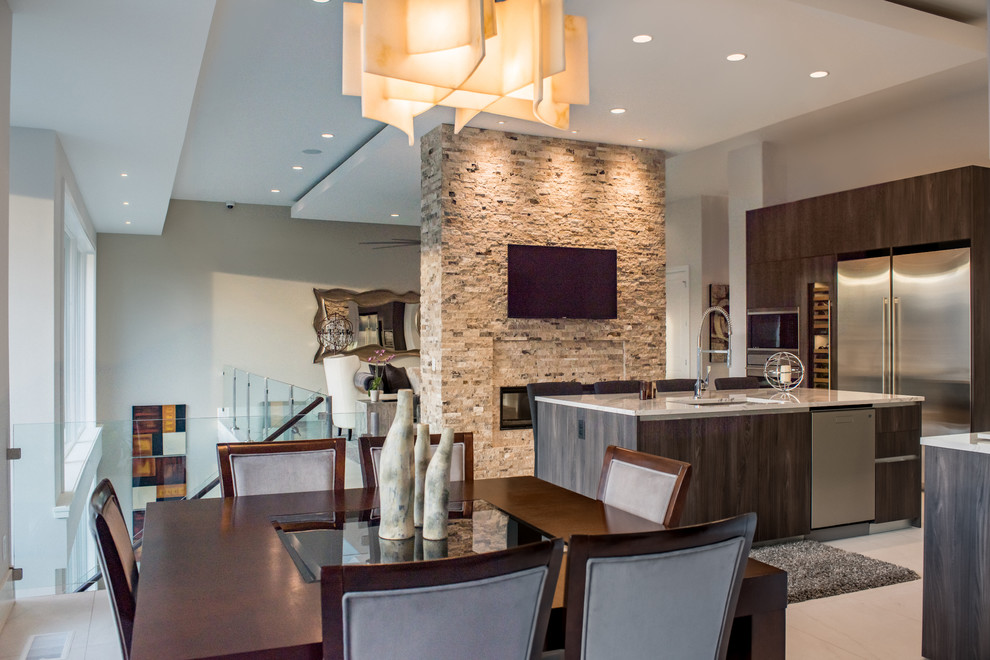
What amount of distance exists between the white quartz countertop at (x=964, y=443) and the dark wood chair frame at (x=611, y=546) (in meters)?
1.64

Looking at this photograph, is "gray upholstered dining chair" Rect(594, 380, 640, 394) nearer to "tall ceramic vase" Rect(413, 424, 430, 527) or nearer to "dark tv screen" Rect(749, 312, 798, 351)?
"dark tv screen" Rect(749, 312, 798, 351)

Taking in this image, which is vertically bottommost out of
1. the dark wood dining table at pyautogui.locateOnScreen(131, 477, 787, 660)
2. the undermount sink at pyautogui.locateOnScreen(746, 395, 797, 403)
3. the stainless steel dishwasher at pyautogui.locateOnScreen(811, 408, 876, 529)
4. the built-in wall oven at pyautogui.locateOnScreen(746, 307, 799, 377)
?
the stainless steel dishwasher at pyautogui.locateOnScreen(811, 408, 876, 529)

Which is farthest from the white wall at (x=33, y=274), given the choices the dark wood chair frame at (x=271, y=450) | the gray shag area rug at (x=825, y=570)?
the gray shag area rug at (x=825, y=570)

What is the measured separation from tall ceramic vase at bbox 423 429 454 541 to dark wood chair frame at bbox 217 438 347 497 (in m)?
0.77

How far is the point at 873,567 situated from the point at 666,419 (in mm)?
1308

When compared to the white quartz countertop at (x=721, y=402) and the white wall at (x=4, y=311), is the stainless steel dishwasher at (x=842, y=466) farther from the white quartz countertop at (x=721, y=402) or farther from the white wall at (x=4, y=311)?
the white wall at (x=4, y=311)

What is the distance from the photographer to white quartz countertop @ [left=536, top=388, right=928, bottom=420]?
398cm

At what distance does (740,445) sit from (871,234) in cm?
289

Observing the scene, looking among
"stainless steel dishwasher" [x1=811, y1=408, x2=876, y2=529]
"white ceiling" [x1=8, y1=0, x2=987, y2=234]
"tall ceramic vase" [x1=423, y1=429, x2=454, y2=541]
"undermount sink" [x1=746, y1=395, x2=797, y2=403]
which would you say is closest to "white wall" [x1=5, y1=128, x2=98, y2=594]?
"white ceiling" [x1=8, y1=0, x2=987, y2=234]

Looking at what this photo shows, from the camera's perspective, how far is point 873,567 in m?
3.86

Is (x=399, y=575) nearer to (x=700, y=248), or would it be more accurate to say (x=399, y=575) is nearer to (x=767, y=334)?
(x=767, y=334)

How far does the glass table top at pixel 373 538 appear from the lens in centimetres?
169

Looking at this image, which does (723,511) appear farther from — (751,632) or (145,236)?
(145,236)

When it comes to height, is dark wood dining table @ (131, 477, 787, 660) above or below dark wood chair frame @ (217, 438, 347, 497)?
below
